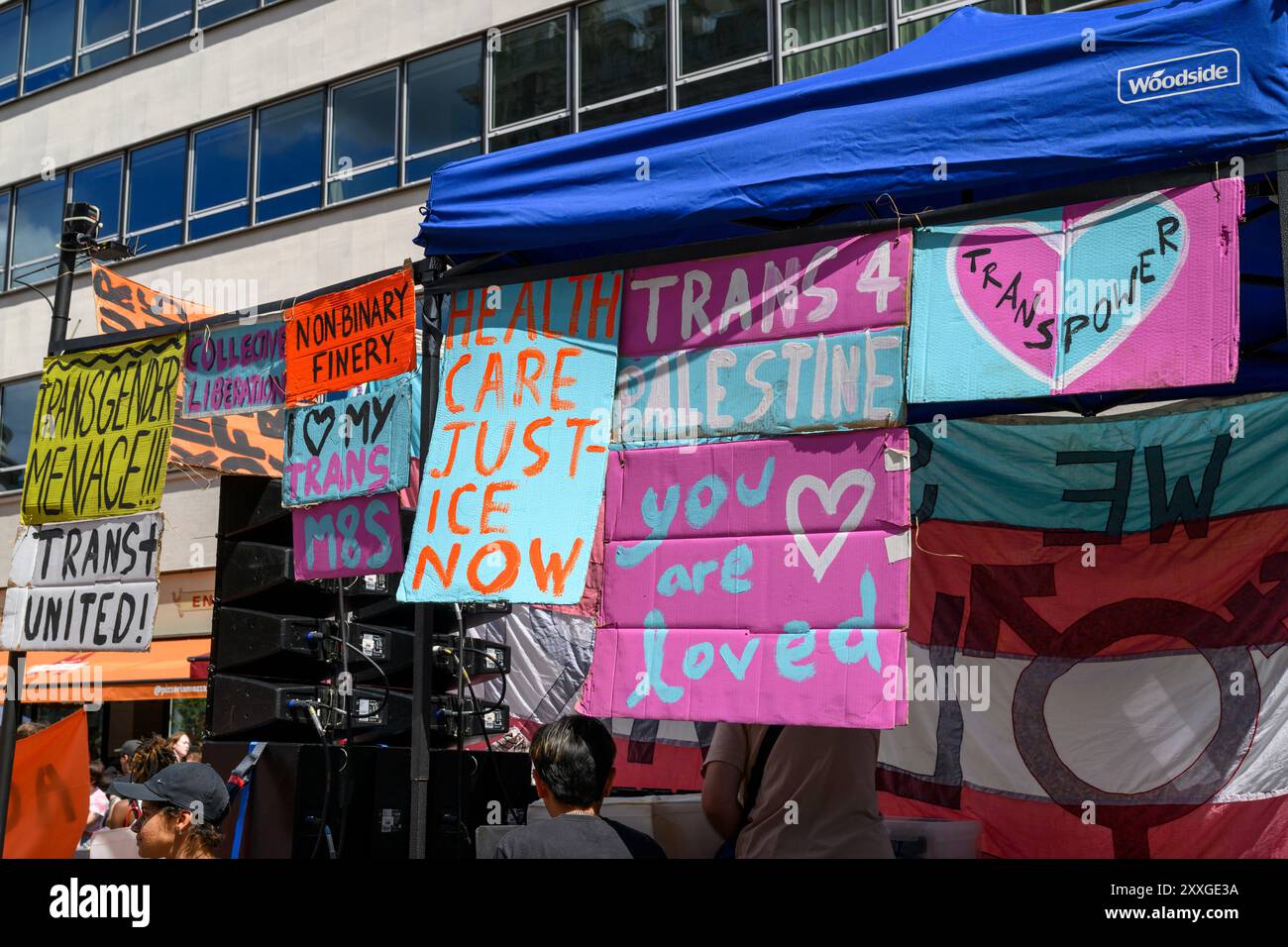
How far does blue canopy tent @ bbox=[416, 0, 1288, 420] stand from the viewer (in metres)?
4.17

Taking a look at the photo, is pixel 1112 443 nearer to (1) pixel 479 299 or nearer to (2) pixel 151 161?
(1) pixel 479 299

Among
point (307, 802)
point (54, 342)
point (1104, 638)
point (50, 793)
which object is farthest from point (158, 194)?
point (1104, 638)

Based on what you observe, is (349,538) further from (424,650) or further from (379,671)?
(379,671)

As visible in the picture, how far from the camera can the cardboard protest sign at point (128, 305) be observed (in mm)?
10664

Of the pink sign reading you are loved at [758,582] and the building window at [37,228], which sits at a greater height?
the building window at [37,228]

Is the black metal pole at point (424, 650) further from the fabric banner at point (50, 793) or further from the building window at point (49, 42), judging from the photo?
the building window at point (49, 42)

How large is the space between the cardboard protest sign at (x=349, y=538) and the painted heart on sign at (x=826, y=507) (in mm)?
1968

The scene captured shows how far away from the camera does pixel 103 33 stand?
20703 mm

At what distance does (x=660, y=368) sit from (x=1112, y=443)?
287 cm

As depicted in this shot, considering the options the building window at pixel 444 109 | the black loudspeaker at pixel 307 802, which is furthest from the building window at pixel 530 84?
Answer: the black loudspeaker at pixel 307 802

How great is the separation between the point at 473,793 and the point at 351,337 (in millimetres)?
2354

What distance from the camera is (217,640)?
21.7 feet
